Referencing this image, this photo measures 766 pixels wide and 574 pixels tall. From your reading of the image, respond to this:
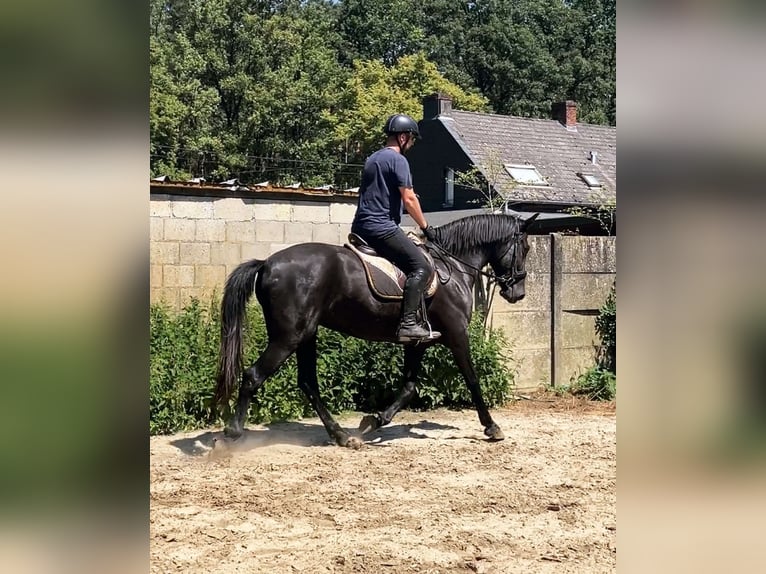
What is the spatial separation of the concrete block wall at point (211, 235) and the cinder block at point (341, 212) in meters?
0.14

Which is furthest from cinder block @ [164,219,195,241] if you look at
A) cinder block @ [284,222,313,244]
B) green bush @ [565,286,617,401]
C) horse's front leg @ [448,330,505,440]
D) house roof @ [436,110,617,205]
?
house roof @ [436,110,617,205]

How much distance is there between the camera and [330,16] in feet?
159

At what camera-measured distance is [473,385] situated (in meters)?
7.01

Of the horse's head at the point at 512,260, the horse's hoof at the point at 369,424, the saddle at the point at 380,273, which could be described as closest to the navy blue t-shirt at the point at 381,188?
the saddle at the point at 380,273

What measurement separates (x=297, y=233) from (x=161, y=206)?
1438 millimetres

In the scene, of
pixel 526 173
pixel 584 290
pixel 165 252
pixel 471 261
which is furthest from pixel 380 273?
pixel 526 173

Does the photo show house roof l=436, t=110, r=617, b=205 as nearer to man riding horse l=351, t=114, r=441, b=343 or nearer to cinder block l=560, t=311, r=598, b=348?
cinder block l=560, t=311, r=598, b=348

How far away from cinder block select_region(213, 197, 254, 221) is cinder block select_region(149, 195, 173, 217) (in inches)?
18.5

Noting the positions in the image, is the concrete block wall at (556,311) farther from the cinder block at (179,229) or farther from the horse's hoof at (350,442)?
the cinder block at (179,229)
